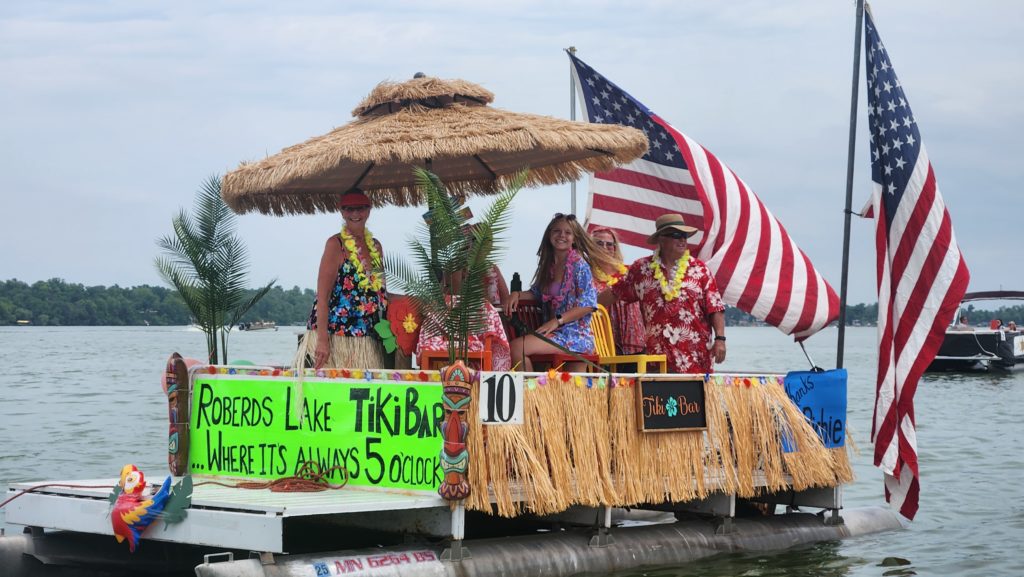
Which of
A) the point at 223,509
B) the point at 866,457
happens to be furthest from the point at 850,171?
the point at 866,457

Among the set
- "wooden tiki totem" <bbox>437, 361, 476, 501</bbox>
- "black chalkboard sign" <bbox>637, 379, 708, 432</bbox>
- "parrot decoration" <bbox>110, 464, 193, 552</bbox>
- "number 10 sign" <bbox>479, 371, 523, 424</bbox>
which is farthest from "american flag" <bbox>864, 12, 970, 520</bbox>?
"parrot decoration" <bbox>110, 464, 193, 552</bbox>

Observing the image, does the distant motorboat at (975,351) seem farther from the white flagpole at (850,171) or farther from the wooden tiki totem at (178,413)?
the wooden tiki totem at (178,413)

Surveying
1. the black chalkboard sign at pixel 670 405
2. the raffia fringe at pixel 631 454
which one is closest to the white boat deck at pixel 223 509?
the raffia fringe at pixel 631 454

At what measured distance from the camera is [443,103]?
387 inches

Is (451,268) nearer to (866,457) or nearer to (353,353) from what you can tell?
(353,353)

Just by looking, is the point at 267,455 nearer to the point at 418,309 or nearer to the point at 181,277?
the point at 418,309

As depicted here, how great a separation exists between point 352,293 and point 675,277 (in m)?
2.65

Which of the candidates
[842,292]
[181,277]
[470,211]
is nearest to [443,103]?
[470,211]

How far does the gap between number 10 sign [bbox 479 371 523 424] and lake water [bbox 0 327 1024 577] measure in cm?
197

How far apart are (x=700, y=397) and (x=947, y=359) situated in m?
45.0

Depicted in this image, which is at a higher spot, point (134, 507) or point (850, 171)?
point (850, 171)

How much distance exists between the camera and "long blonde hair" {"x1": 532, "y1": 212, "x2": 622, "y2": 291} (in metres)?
9.88

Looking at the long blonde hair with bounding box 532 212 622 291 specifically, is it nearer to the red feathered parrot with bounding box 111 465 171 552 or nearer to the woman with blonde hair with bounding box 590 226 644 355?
the woman with blonde hair with bounding box 590 226 644 355

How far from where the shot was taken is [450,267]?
27.9ft
